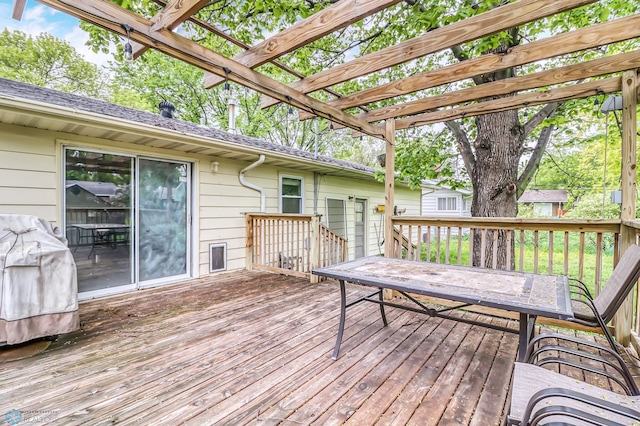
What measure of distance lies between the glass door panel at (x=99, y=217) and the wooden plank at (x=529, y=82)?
143 inches

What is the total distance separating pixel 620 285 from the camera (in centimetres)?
180

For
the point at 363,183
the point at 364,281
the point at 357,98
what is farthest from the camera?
the point at 363,183

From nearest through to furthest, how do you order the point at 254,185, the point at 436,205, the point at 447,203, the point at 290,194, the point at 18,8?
the point at 18,8 < the point at 254,185 < the point at 290,194 < the point at 447,203 < the point at 436,205

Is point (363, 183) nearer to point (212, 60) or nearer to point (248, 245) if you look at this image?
point (248, 245)

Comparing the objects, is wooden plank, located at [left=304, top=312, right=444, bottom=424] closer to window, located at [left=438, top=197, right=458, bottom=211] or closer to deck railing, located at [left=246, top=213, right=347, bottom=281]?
deck railing, located at [left=246, top=213, right=347, bottom=281]

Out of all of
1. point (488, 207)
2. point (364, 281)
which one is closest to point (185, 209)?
point (364, 281)

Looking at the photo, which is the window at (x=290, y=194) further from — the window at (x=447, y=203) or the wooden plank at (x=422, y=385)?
the window at (x=447, y=203)

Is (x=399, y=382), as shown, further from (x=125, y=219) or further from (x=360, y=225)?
(x=360, y=225)

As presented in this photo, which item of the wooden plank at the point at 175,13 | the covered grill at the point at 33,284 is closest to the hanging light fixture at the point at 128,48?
the wooden plank at the point at 175,13

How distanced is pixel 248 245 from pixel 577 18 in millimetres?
6506

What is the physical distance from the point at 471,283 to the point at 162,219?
436 centimetres

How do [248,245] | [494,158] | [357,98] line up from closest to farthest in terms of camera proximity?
[357,98]
[494,158]
[248,245]

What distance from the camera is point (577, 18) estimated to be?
14.3 feet

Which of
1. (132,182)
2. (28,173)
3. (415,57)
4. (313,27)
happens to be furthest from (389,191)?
(28,173)
